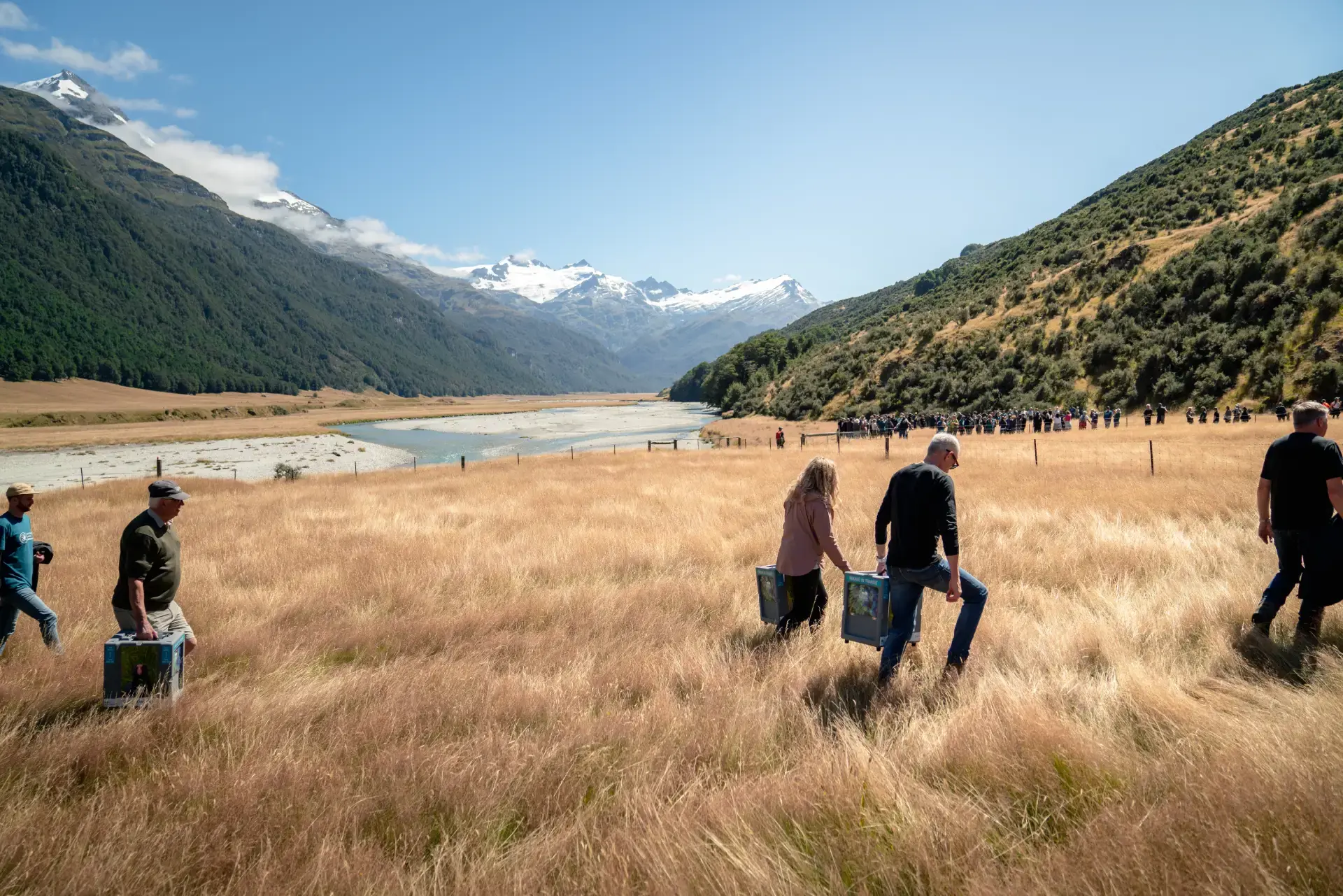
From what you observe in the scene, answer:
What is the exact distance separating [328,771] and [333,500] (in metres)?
16.8

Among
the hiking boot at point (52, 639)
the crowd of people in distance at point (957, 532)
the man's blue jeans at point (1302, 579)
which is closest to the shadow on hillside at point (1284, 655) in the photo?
the crowd of people in distance at point (957, 532)

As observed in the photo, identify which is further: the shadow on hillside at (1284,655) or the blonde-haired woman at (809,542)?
the blonde-haired woman at (809,542)

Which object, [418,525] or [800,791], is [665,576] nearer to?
[800,791]

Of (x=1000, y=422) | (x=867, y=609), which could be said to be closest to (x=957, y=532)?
(x=867, y=609)

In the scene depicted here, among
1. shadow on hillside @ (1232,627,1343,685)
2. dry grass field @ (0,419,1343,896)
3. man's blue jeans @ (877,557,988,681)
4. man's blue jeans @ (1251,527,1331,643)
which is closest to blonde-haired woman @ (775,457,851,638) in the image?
dry grass field @ (0,419,1343,896)

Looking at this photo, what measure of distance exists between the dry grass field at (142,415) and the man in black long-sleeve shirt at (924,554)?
2788 inches

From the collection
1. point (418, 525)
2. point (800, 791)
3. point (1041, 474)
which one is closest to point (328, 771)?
point (800, 791)

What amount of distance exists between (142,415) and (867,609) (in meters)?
119

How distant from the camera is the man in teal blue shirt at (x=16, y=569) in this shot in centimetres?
542

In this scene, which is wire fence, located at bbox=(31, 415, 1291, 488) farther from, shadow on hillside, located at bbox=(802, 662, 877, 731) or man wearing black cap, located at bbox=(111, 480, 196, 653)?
man wearing black cap, located at bbox=(111, 480, 196, 653)

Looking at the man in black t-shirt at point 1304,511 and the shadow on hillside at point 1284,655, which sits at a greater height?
the man in black t-shirt at point 1304,511

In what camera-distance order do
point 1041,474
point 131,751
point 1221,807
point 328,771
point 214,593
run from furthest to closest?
point 1041,474, point 214,593, point 131,751, point 328,771, point 1221,807

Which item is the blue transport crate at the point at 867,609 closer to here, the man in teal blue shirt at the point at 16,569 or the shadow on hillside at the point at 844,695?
the shadow on hillside at the point at 844,695

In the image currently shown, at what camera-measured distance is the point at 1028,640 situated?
542 centimetres
